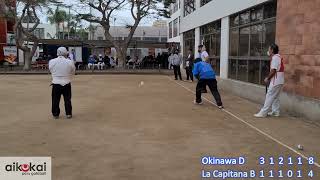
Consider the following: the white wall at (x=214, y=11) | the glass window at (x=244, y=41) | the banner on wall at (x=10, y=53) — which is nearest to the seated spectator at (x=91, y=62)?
the banner on wall at (x=10, y=53)

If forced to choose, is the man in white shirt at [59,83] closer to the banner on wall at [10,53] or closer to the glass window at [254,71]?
the glass window at [254,71]

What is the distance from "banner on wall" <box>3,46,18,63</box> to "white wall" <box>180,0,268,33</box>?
Answer: 1556 cm

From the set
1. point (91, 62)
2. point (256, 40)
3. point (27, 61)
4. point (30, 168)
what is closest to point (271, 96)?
point (256, 40)

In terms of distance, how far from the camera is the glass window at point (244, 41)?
1641cm

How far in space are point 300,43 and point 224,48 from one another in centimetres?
826

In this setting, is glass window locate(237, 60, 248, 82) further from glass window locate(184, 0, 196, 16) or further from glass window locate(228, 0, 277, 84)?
glass window locate(184, 0, 196, 16)

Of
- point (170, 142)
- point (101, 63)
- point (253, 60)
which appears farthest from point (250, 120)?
point (101, 63)

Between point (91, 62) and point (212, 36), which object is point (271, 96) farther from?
point (91, 62)

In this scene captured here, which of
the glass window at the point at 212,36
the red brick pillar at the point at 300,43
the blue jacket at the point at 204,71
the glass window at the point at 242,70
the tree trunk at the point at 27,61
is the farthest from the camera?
the tree trunk at the point at 27,61

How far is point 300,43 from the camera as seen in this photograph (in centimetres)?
1150

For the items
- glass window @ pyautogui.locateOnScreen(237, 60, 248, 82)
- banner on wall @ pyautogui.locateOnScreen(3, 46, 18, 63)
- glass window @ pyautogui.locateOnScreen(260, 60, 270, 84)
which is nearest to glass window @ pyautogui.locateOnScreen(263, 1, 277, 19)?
glass window @ pyautogui.locateOnScreen(260, 60, 270, 84)

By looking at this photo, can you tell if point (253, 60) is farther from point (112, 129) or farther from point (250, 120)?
point (112, 129)

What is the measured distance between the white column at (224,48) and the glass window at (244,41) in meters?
1.97

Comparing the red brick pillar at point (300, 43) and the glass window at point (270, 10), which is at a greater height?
the glass window at point (270, 10)
